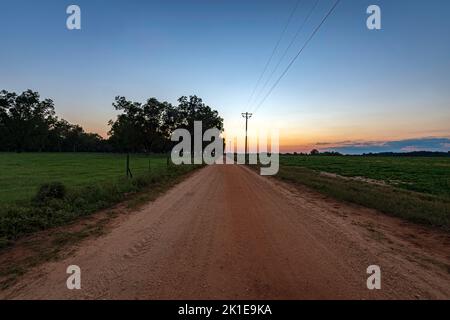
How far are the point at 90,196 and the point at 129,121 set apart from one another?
7944 cm

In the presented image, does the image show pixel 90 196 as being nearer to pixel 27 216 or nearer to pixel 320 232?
pixel 27 216

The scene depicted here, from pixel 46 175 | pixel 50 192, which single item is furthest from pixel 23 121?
pixel 50 192

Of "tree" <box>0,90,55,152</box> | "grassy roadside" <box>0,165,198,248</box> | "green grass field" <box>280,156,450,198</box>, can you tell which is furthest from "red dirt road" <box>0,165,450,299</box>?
"tree" <box>0,90,55,152</box>

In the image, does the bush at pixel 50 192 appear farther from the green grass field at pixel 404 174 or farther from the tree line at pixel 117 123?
the tree line at pixel 117 123

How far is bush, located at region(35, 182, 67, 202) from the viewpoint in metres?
9.07

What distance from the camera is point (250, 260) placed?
189 inches

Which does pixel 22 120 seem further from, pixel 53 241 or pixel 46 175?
pixel 53 241

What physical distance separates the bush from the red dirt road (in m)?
3.27

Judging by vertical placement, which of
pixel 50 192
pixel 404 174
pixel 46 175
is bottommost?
pixel 404 174

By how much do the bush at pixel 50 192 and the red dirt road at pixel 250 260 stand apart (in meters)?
3.27

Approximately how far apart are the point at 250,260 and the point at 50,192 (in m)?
7.88

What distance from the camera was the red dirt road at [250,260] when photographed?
3707 millimetres

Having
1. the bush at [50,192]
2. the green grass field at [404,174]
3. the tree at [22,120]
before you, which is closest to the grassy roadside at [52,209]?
the bush at [50,192]

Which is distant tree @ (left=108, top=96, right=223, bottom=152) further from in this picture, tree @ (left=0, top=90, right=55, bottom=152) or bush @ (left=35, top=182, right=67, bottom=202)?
bush @ (left=35, top=182, right=67, bottom=202)
